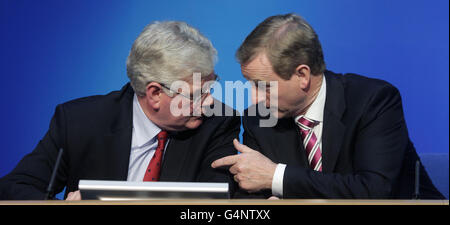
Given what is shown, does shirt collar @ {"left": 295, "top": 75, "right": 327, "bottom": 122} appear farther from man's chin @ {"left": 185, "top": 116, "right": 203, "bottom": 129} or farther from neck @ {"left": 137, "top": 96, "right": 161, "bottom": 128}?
neck @ {"left": 137, "top": 96, "right": 161, "bottom": 128}

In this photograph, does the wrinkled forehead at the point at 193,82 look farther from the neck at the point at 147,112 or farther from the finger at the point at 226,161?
the finger at the point at 226,161

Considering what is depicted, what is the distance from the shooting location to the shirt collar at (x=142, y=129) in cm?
198

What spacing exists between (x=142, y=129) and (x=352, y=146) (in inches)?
32.7

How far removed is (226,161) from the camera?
1845mm

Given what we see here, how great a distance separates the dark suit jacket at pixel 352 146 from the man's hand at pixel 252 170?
0.07 m

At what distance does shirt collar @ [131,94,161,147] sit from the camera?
198 centimetres

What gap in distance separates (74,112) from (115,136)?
197mm

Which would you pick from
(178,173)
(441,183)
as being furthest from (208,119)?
(441,183)

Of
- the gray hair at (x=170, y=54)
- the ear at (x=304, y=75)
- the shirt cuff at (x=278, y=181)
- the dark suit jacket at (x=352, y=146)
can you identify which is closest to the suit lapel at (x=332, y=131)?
the dark suit jacket at (x=352, y=146)

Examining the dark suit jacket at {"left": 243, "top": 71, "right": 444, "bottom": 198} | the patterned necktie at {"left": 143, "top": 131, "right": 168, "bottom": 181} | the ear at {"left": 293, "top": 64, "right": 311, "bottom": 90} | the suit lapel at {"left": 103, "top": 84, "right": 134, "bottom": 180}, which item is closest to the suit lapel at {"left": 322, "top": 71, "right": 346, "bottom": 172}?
the dark suit jacket at {"left": 243, "top": 71, "right": 444, "bottom": 198}

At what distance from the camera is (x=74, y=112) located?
197cm

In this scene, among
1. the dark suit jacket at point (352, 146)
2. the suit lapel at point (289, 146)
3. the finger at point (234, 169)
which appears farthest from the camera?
the suit lapel at point (289, 146)

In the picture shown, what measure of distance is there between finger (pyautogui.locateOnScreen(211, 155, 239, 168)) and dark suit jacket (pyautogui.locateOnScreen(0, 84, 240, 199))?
6 centimetres

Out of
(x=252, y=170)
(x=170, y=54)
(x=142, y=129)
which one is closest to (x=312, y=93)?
(x=252, y=170)
